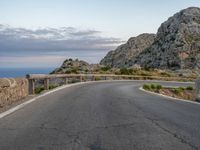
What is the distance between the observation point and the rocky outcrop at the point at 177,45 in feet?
372

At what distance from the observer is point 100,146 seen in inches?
305

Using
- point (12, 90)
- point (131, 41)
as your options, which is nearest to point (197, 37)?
point (131, 41)

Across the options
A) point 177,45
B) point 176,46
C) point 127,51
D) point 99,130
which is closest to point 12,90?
point 99,130

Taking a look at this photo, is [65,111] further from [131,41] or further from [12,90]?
[131,41]

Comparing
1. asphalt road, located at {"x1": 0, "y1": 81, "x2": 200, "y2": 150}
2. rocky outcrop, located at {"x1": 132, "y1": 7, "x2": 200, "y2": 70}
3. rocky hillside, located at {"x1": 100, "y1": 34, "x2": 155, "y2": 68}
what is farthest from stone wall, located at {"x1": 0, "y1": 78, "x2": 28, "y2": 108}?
rocky hillside, located at {"x1": 100, "y1": 34, "x2": 155, "y2": 68}

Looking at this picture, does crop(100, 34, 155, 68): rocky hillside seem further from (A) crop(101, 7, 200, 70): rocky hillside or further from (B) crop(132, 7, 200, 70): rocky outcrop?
(B) crop(132, 7, 200, 70): rocky outcrop

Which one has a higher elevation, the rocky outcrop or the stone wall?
the rocky outcrop

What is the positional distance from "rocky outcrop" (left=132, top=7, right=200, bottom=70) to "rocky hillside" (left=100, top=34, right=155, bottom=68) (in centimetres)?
2148

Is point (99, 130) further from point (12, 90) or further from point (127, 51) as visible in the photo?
A: point (127, 51)

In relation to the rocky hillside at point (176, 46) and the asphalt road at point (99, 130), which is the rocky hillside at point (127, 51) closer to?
the rocky hillside at point (176, 46)

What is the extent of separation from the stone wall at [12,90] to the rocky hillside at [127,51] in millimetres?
129482

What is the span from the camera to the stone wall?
15073 mm

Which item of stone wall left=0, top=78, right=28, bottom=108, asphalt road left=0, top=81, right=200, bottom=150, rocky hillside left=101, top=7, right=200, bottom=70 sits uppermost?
rocky hillside left=101, top=7, right=200, bottom=70

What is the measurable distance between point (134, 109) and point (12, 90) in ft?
16.7
